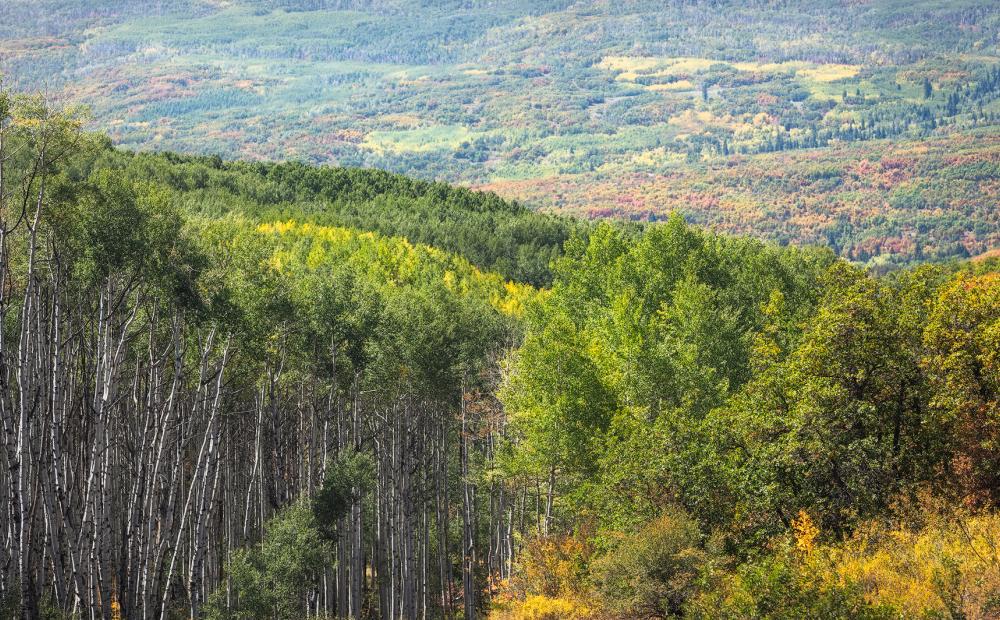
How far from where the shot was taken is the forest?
1124 inches

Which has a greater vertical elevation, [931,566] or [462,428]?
[931,566]

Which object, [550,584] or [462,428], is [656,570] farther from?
[462,428]

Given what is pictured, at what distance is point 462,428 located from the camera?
52.5 meters

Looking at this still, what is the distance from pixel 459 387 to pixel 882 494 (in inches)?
1020

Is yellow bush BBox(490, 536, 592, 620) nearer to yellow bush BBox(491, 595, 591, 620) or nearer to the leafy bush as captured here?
yellow bush BBox(491, 595, 591, 620)

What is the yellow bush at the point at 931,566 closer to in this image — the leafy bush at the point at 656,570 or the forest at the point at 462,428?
the forest at the point at 462,428

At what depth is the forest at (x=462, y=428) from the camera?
93.7 feet

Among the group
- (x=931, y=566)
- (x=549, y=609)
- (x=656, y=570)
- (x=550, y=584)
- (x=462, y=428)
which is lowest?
(x=550, y=584)

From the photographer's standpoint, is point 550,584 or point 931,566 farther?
Answer: point 550,584

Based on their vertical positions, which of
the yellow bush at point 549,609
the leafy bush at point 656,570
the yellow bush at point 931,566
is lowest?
the yellow bush at point 549,609

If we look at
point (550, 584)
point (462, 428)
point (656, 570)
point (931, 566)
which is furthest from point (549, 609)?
point (462, 428)

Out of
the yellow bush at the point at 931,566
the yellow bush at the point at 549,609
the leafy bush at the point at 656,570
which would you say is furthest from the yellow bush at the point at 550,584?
the yellow bush at the point at 931,566

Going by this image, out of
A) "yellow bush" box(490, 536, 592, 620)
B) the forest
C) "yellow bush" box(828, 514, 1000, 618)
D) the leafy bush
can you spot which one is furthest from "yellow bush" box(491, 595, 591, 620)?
"yellow bush" box(828, 514, 1000, 618)

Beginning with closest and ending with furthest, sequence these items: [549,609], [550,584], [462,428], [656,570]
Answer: [656,570]
[549,609]
[550,584]
[462,428]
